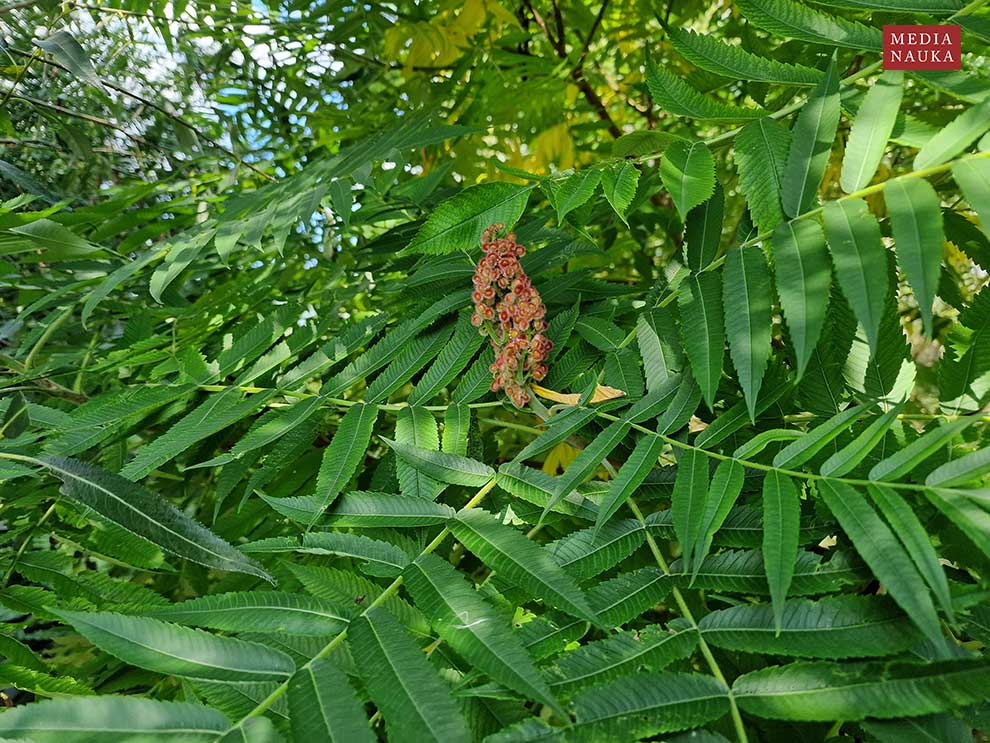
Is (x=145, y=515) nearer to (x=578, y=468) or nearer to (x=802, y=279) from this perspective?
(x=578, y=468)

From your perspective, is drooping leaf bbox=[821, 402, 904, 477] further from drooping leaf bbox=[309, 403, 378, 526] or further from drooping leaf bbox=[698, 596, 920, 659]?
drooping leaf bbox=[309, 403, 378, 526]

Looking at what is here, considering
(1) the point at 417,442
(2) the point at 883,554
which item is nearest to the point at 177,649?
(1) the point at 417,442

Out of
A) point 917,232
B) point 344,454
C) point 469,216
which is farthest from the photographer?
point 469,216

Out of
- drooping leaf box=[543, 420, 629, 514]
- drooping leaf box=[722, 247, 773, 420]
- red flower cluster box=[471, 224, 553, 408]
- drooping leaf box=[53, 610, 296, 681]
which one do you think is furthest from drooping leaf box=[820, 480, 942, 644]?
drooping leaf box=[53, 610, 296, 681]

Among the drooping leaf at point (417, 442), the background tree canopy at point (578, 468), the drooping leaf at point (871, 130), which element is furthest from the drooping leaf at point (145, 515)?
the drooping leaf at point (871, 130)

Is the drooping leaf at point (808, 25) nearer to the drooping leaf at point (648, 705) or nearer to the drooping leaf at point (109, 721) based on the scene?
the drooping leaf at point (648, 705)

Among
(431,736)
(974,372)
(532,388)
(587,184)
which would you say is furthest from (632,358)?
(431,736)
